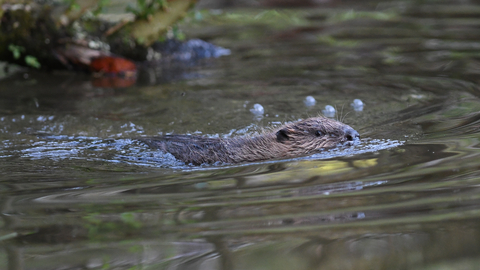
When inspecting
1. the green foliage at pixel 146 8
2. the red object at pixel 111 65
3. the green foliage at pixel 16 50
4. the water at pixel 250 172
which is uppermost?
the green foliage at pixel 146 8

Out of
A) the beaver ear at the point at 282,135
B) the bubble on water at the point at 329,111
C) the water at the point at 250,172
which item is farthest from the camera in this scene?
the bubble on water at the point at 329,111

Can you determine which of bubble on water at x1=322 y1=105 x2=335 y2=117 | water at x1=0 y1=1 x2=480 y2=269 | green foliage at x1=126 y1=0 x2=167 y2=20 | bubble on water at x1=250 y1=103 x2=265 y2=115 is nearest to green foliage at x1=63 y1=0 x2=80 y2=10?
green foliage at x1=126 y1=0 x2=167 y2=20

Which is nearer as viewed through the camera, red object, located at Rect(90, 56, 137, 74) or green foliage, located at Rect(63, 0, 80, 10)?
Answer: green foliage, located at Rect(63, 0, 80, 10)

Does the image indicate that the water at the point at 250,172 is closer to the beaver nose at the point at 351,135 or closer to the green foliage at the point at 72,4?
the beaver nose at the point at 351,135

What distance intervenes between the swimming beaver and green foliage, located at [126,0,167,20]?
388cm

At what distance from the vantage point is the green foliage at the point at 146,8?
8.27 metres

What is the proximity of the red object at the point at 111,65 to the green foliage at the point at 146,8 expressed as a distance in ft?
2.51

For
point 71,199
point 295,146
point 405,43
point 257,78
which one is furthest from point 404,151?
point 405,43

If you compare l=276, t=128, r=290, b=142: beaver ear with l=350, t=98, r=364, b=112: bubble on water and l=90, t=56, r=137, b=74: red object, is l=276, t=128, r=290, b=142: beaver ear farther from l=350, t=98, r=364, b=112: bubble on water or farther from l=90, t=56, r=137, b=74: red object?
l=90, t=56, r=137, b=74: red object

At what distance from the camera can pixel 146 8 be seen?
8.44 m

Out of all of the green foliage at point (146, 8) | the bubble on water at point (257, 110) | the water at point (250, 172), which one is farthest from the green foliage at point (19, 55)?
the bubble on water at point (257, 110)

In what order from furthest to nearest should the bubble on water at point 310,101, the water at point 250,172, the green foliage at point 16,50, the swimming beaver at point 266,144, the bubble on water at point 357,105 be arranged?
the green foliage at point 16,50 < the bubble on water at point 310,101 < the bubble on water at point 357,105 < the swimming beaver at point 266,144 < the water at point 250,172

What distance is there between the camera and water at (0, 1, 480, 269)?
2.62m

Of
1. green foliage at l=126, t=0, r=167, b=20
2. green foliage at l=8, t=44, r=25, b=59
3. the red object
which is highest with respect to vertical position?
green foliage at l=126, t=0, r=167, b=20
